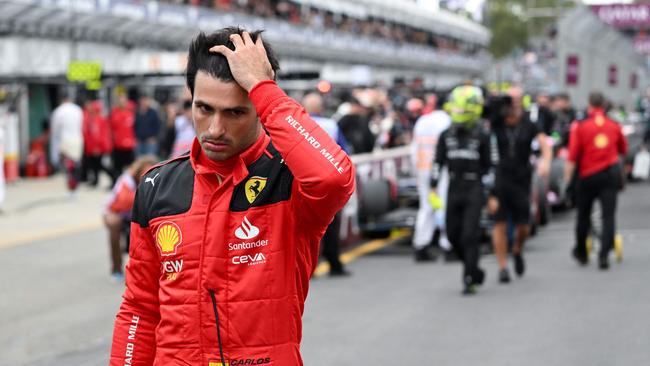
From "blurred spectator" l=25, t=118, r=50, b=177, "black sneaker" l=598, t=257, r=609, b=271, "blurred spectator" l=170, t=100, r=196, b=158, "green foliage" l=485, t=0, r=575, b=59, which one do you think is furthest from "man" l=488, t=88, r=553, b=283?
"green foliage" l=485, t=0, r=575, b=59

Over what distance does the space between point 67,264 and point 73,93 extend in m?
16.0

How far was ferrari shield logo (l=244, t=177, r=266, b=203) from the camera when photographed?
3.18 metres

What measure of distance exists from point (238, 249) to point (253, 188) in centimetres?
16

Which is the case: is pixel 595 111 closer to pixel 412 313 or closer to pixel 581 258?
pixel 581 258

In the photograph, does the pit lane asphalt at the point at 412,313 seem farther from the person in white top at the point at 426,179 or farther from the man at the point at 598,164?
the man at the point at 598,164

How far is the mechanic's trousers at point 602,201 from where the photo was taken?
1196cm

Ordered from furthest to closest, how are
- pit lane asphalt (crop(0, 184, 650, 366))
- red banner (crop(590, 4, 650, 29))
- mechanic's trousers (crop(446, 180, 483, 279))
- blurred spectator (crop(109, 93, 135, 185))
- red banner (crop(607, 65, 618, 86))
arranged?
red banner (crop(590, 4, 650, 29)) < red banner (crop(607, 65, 618, 86)) < blurred spectator (crop(109, 93, 135, 185)) < mechanic's trousers (crop(446, 180, 483, 279)) < pit lane asphalt (crop(0, 184, 650, 366))

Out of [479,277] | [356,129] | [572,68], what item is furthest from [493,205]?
[572,68]

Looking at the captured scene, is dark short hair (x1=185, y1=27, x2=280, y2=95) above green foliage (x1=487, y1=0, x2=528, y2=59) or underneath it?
underneath

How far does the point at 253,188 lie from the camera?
319 cm

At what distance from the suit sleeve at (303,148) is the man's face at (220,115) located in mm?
82

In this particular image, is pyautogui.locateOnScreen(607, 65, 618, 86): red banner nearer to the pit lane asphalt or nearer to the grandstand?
the grandstand

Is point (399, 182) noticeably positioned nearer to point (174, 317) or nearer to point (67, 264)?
point (67, 264)

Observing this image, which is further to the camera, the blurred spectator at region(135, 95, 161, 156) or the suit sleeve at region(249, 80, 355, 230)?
the blurred spectator at region(135, 95, 161, 156)
